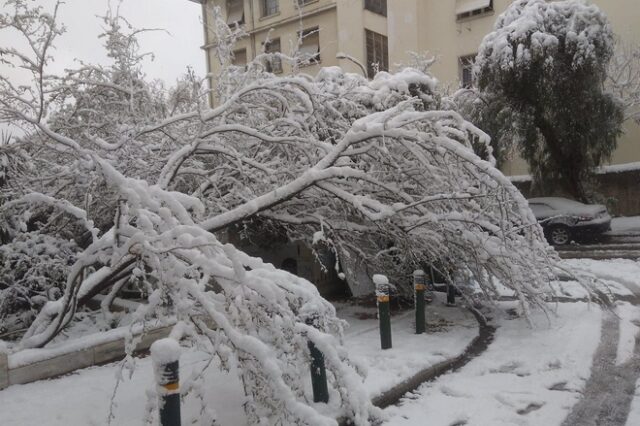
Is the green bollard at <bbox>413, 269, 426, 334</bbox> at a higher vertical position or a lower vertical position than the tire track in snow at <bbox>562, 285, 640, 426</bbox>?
higher

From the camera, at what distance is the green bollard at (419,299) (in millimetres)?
6043

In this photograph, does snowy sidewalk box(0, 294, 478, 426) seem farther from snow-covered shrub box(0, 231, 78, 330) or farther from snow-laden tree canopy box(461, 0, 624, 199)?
snow-laden tree canopy box(461, 0, 624, 199)

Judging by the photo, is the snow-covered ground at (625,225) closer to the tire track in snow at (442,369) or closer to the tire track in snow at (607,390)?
the tire track in snow at (442,369)

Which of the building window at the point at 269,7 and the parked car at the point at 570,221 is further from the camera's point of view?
the building window at the point at 269,7

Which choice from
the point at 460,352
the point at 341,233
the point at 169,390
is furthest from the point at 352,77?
the point at 169,390

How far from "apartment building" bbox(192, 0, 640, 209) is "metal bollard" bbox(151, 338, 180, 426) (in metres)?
19.6

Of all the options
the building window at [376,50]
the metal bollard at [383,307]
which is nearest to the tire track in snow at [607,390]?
the metal bollard at [383,307]

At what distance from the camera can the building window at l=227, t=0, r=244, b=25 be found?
91.0 ft

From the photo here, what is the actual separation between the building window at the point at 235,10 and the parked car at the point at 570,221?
64.2 feet

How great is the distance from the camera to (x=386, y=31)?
25.4 m

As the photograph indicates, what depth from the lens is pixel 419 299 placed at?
606 cm

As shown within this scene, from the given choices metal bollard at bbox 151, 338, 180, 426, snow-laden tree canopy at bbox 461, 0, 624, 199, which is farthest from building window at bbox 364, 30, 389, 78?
metal bollard at bbox 151, 338, 180, 426

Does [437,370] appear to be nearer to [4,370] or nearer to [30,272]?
[4,370]

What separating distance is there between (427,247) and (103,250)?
11.8ft
